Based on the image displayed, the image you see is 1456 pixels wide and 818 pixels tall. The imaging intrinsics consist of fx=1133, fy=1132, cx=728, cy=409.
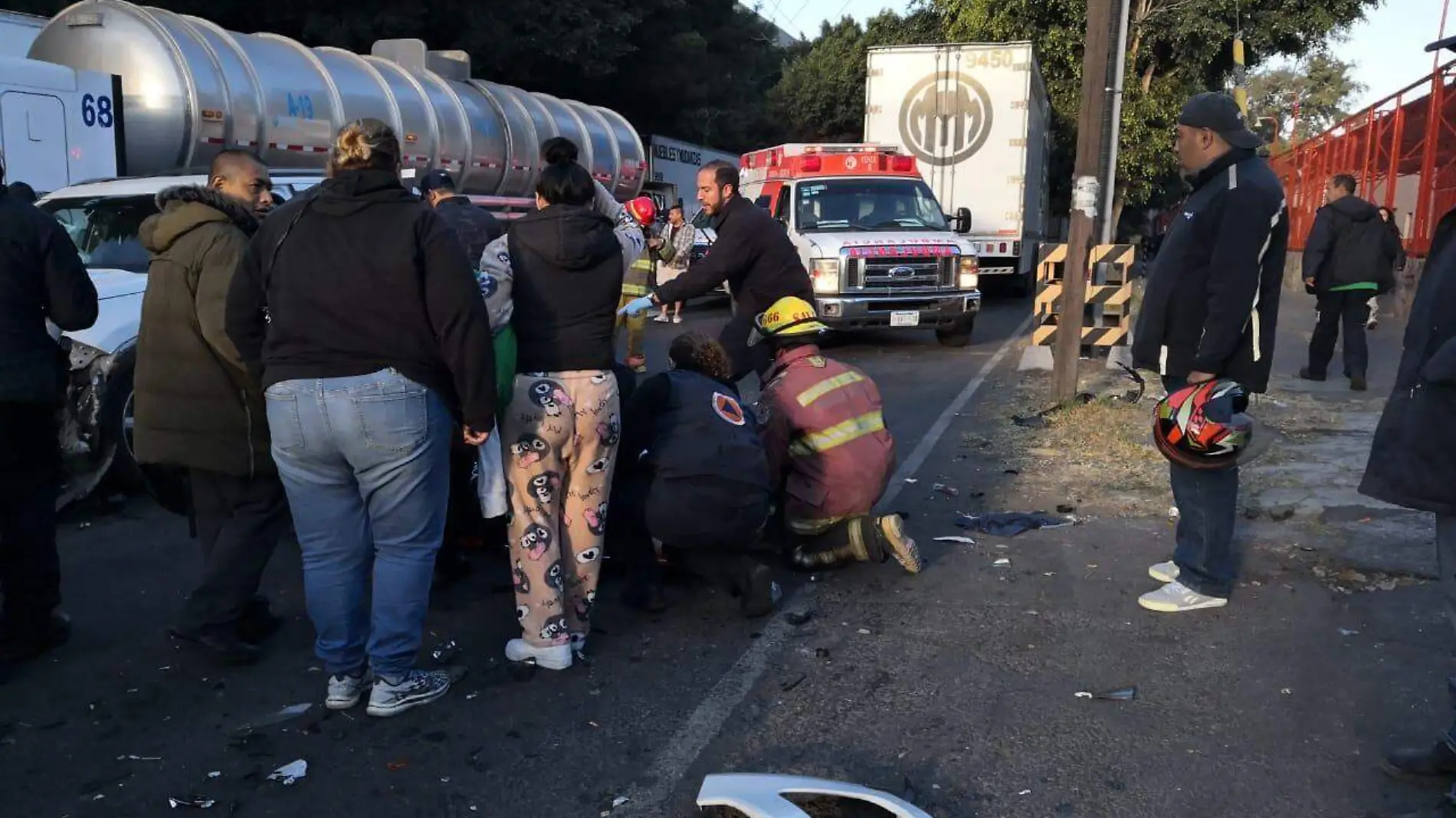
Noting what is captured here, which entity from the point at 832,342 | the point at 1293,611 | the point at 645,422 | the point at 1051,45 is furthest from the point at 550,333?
the point at 1051,45

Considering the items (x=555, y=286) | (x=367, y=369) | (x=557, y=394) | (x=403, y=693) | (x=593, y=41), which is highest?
(x=593, y=41)

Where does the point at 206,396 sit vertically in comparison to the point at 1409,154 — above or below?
below

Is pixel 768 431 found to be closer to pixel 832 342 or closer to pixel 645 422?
pixel 645 422

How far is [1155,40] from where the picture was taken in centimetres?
2678

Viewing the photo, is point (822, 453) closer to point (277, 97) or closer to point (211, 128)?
point (211, 128)

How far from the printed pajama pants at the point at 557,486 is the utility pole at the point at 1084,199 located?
20.1 ft

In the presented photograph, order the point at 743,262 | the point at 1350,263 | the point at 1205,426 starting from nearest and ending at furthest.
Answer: the point at 1205,426 → the point at 743,262 → the point at 1350,263

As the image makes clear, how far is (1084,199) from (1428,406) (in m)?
6.52

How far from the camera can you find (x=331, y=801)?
11.1 feet

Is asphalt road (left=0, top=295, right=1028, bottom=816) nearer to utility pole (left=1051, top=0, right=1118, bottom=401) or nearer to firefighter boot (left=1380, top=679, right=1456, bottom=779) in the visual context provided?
firefighter boot (left=1380, top=679, right=1456, bottom=779)

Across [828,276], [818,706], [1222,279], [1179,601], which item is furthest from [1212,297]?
[828,276]

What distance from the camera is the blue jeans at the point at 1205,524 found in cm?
480

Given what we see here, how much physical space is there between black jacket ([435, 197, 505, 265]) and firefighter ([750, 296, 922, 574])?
5.54 ft

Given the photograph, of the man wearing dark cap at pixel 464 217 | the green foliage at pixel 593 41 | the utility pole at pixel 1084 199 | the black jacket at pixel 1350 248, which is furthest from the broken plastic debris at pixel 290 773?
the green foliage at pixel 593 41
